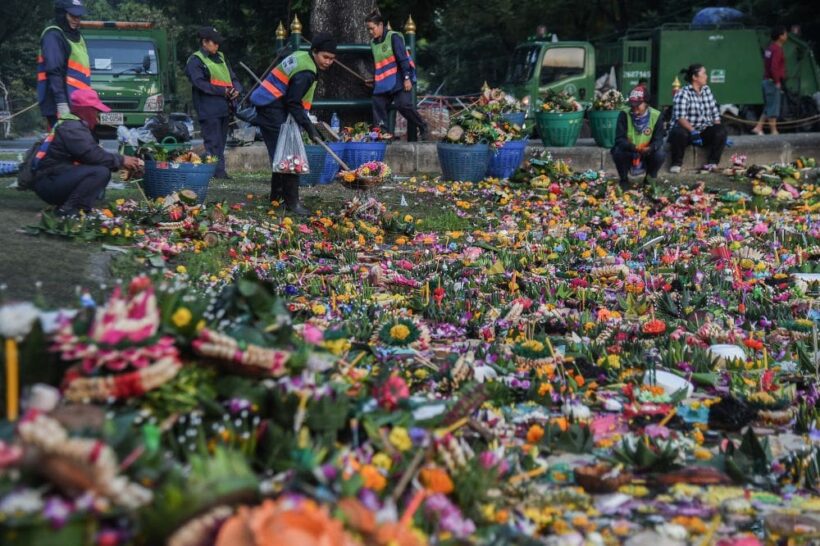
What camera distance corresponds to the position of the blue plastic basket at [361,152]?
11.8m

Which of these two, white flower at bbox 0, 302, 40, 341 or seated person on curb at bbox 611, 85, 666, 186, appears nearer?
white flower at bbox 0, 302, 40, 341

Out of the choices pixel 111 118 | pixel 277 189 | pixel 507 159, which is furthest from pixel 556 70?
pixel 277 189

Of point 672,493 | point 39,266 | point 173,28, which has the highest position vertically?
point 173,28

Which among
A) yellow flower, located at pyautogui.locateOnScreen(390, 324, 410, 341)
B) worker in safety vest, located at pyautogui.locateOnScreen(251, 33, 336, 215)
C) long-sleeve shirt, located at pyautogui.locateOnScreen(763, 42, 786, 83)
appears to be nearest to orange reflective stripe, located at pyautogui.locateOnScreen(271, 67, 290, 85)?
worker in safety vest, located at pyautogui.locateOnScreen(251, 33, 336, 215)

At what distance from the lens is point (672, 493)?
3.63m

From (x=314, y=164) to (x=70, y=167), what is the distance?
4153 millimetres

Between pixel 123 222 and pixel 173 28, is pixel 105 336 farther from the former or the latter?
pixel 173 28

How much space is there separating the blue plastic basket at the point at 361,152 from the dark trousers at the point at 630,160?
2.88 meters

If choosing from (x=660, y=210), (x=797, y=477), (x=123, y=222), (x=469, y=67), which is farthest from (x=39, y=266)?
(x=469, y=67)

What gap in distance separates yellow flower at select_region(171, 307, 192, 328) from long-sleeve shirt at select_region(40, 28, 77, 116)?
6231mm

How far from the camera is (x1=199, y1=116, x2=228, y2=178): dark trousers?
39.9ft

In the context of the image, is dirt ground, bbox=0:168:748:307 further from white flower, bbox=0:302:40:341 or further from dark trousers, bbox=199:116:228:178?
dark trousers, bbox=199:116:228:178

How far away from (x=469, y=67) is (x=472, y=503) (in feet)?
120

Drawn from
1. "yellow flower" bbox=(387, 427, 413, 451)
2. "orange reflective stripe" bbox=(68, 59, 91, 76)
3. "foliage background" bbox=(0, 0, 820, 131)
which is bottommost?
"yellow flower" bbox=(387, 427, 413, 451)
